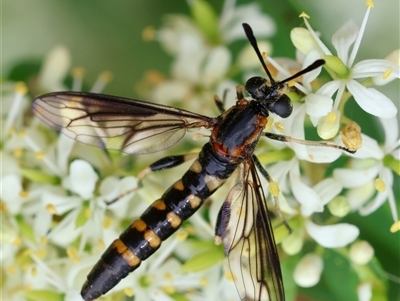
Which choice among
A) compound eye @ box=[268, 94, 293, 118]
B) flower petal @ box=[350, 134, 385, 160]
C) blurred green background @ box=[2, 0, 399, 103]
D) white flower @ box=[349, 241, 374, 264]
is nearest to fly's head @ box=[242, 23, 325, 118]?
compound eye @ box=[268, 94, 293, 118]

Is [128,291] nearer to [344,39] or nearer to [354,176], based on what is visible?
[354,176]

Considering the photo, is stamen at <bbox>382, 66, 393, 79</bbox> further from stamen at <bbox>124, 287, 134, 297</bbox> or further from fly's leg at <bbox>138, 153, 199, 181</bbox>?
stamen at <bbox>124, 287, 134, 297</bbox>

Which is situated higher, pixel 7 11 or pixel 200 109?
pixel 7 11

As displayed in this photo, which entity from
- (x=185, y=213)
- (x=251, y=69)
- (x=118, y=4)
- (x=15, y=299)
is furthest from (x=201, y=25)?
(x=15, y=299)

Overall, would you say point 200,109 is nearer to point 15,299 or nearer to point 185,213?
point 185,213

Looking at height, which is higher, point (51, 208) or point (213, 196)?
point (51, 208)

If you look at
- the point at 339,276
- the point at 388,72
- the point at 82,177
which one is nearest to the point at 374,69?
the point at 388,72
